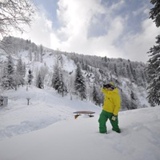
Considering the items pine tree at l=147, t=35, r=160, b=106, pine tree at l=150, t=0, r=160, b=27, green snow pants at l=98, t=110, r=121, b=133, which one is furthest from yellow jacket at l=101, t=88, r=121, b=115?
pine tree at l=147, t=35, r=160, b=106

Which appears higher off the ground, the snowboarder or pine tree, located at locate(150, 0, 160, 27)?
pine tree, located at locate(150, 0, 160, 27)

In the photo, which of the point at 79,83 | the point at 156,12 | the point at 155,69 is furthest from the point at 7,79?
the point at 79,83

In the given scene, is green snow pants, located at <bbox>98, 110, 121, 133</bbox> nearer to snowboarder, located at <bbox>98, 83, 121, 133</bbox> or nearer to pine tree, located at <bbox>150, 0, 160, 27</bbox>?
snowboarder, located at <bbox>98, 83, 121, 133</bbox>

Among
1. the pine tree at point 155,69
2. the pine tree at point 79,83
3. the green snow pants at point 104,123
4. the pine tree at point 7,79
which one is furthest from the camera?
the pine tree at point 79,83

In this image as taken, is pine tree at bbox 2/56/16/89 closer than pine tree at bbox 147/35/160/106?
No

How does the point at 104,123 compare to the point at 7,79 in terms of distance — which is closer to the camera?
the point at 104,123

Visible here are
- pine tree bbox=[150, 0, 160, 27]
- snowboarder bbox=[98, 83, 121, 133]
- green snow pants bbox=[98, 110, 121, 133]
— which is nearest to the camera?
green snow pants bbox=[98, 110, 121, 133]

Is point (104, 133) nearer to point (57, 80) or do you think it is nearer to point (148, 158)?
point (148, 158)

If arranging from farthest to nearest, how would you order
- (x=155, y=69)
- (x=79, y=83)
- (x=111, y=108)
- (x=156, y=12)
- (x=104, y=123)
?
(x=79, y=83), (x=155, y=69), (x=156, y=12), (x=111, y=108), (x=104, y=123)

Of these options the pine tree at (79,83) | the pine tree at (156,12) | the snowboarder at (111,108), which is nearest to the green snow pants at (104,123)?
the snowboarder at (111,108)

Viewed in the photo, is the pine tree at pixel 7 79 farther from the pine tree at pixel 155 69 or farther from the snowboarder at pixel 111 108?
the snowboarder at pixel 111 108

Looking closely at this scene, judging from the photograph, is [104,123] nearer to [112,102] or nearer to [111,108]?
[111,108]

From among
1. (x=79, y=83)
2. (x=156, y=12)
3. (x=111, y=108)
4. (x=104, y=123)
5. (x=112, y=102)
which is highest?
(x=156, y=12)

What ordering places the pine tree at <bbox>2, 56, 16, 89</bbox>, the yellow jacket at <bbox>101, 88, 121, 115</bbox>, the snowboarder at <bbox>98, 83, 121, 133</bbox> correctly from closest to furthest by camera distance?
the snowboarder at <bbox>98, 83, 121, 133</bbox>, the yellow jacket at <bbox>101, 88, 121, 115</bbox>, the pine tree at <bbox>2, 56, 16, 89</bbox>
